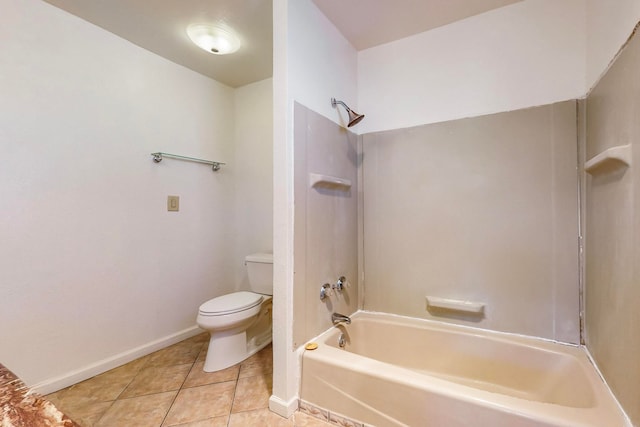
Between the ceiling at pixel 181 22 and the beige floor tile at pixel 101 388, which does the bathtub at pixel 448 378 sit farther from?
the ceiling at pixel 181 22

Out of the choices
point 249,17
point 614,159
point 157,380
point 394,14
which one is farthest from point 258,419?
point 394,14

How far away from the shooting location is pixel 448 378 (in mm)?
1654

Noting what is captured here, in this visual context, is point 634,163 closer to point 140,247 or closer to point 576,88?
point 576,88

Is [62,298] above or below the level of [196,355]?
above

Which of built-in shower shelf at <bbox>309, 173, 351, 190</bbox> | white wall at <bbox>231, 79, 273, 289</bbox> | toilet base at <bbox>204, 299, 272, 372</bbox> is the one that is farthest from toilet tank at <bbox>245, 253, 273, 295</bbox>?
built-in shower shelf at <bbox>309, 173, 351, 190</bbox>

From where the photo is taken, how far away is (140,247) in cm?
209

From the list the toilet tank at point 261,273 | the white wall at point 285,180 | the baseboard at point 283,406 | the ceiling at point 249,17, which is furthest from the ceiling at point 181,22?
the baseboard at point 283,406

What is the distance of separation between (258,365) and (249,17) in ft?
7.35

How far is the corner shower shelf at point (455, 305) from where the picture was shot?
5.49ft

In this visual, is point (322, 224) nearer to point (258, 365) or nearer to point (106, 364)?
point (258, 365)

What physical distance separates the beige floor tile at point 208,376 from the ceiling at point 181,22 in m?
2.23

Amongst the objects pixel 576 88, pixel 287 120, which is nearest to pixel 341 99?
pixel 287 120

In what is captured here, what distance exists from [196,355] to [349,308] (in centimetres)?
117

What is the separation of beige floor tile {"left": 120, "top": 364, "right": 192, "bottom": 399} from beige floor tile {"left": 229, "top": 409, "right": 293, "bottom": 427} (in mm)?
506
